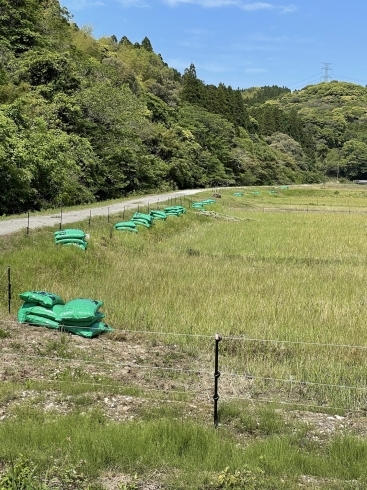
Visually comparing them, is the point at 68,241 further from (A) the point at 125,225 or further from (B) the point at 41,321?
(B) the point at 41,321

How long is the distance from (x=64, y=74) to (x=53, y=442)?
29.7 metres

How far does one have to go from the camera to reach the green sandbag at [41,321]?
24.8ft

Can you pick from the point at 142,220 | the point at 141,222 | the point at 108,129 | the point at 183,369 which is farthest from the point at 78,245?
the point at 108,129

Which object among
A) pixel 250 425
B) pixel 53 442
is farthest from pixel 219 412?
pixel 53 442

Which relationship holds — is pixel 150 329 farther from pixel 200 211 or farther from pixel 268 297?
pixel 200 211

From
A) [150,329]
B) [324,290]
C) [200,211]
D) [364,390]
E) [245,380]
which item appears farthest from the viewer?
[200,211]

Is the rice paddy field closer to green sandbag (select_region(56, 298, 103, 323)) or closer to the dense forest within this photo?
green sandbag (select_region(56, 298, 103, 323))

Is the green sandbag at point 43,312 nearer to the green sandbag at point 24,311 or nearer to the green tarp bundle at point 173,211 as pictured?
the green sandbag at point 24,311

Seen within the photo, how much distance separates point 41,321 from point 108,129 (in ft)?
92.3

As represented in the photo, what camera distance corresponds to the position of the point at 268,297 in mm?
10141

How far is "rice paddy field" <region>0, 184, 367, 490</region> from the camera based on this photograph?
386 centimetres

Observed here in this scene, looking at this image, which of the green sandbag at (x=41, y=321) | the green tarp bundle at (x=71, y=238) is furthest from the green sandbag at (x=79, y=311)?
the green tarp bundle at (x=71, y=238)

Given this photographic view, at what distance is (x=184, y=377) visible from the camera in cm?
610

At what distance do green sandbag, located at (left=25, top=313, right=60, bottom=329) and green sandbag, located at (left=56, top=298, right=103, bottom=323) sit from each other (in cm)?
10
